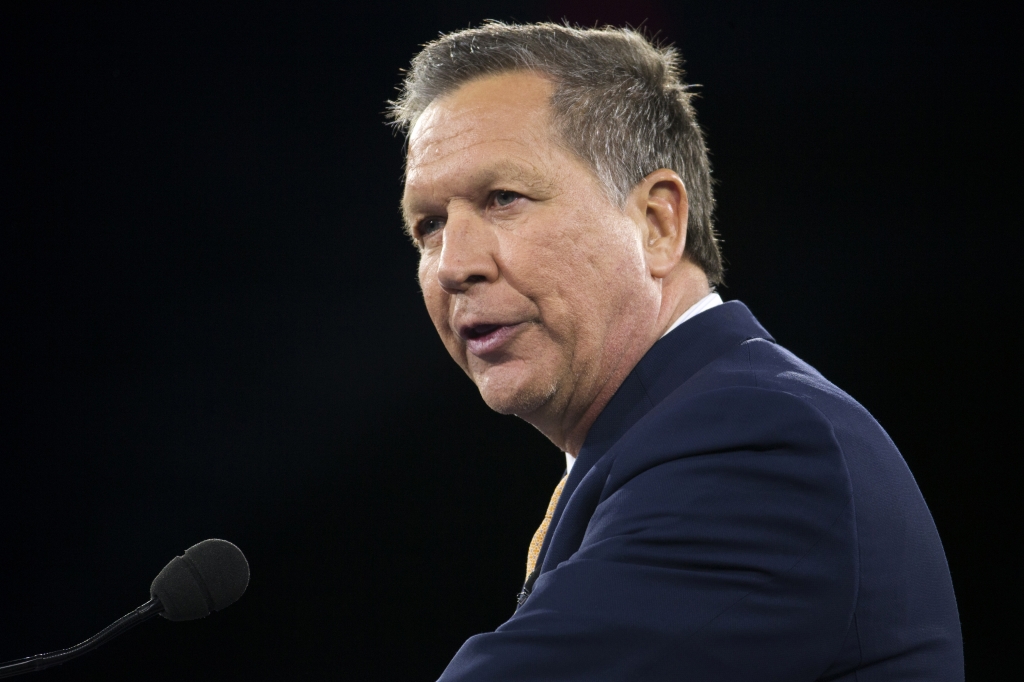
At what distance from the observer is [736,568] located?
3.00 feet

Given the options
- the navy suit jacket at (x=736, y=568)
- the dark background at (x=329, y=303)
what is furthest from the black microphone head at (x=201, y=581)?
the dark background at (x=329, y=303)

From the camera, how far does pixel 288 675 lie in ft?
9.84

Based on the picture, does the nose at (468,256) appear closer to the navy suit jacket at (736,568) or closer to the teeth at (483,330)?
the teeth at (483,330)

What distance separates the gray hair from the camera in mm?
1396

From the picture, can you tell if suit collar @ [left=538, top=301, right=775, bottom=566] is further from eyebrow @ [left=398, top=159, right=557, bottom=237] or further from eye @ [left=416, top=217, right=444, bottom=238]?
eye @ [left=416, top=217, right=444, bottom=238]

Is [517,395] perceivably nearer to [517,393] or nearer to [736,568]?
[517,393]

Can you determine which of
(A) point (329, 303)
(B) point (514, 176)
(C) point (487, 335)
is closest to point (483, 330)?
(C) point (487, 335)

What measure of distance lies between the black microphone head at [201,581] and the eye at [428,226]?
1.82ft

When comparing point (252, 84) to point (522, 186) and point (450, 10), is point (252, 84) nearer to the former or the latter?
point (450, 10)

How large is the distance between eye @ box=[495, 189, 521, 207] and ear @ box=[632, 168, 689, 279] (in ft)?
0.65

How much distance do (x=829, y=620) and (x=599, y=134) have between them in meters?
0.77

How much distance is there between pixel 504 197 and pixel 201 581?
0.65 meters

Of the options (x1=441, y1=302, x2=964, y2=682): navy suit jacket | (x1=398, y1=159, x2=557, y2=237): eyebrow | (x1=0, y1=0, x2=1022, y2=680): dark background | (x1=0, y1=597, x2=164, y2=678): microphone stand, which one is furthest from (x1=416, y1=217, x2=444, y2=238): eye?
(x1=0, y1=0, x2=1022, y2=680): dark background

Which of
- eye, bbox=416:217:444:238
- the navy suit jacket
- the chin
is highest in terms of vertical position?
eye, bbox=416:217:444:238
